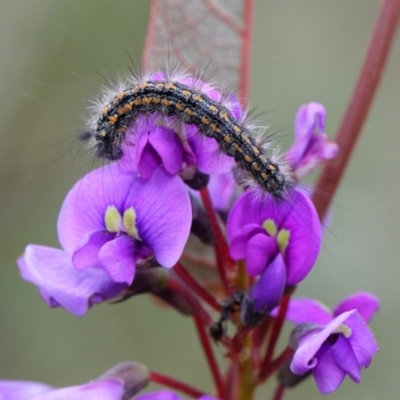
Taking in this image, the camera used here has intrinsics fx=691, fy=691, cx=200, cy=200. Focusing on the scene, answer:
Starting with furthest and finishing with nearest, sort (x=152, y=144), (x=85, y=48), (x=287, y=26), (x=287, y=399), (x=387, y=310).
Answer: (x=287, y=26)
(x=85, y=48)
(x=287, y=399)
(x=387, y=310)
(x=152, y=144)

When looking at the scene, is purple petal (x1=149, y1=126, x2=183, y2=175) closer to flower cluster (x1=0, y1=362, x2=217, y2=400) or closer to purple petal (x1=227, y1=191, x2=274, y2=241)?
purple petal (x1=227, y1=191, x2=274, y2=241)

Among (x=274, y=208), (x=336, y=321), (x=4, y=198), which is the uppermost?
(x=274, y=208)

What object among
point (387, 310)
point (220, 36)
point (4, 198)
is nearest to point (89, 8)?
point (4, 198)

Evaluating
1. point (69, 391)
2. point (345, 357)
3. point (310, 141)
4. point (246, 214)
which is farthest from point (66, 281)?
point (310, 141)

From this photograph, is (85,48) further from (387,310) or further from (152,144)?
(152,144)

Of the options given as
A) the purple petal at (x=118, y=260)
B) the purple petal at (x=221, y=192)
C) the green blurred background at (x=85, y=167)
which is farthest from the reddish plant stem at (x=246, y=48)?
the green blurred background at (x=85, y=167)

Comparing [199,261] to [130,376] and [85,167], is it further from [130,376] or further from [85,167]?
[85,167]

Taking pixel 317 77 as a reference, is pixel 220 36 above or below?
below
